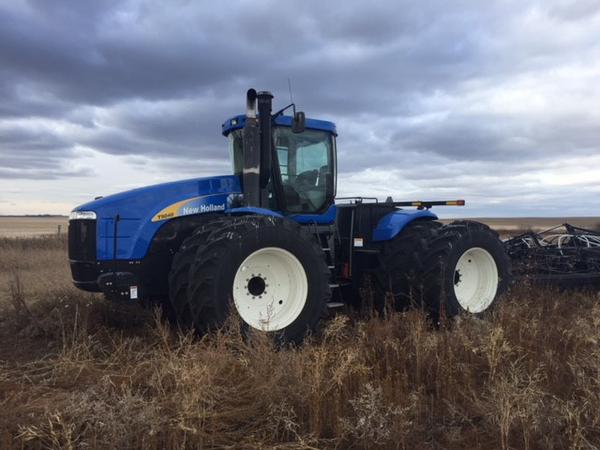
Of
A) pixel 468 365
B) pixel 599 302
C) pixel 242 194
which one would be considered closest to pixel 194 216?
pixel 242 194

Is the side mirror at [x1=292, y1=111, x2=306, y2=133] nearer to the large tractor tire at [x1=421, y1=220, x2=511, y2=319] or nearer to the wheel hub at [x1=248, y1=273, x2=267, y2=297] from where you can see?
the wheel hub at [x1=248, y1=273, x2=267, y2=297]

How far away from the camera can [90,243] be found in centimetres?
585

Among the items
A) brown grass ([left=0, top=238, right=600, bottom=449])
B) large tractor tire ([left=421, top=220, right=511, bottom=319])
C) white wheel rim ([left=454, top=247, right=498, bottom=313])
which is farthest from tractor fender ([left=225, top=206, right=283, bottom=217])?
white wheel rim ([left=454, top=247, right=498, bottom=313])

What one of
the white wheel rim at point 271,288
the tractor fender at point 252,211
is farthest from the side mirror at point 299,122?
the white wheel rim at point 271,288

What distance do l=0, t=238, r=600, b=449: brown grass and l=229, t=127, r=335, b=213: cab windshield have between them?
2.06 m

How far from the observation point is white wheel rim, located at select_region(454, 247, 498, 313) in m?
7.41

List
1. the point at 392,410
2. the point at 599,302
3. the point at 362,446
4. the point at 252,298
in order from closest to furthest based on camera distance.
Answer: the point at 362,446, the point at 392,410, the point at 252,298, the point at 599,302

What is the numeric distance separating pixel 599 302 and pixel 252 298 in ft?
18.4

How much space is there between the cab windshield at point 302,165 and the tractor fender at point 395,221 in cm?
83

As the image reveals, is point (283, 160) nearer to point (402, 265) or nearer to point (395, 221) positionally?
point (395, 221)

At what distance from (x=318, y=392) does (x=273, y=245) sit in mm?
2030

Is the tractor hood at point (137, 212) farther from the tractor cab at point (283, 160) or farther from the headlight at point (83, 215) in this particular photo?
the tractor cab at point (283, 160)

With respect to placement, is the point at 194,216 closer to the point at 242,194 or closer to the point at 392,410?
the point at 242,194

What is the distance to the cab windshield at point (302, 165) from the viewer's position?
A: 7.04 meters
